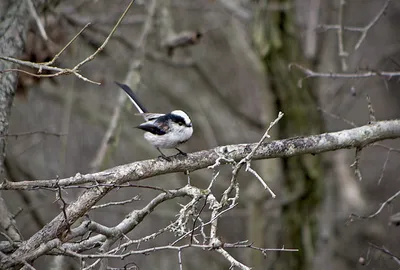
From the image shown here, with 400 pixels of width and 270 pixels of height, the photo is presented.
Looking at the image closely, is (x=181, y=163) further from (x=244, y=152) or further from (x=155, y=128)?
(x=155, y=128)

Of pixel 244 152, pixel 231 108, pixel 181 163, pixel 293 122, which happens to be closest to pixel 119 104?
pixel 181 163

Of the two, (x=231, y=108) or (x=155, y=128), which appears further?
(x=231, y=108)

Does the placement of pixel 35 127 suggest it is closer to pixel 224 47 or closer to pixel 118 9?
pixel 118 9

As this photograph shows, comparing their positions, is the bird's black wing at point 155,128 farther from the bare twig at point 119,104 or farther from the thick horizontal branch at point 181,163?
the bare twig at point 119,104

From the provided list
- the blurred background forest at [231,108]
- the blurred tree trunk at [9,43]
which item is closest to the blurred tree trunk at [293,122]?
the blurred background forest at [231,108]

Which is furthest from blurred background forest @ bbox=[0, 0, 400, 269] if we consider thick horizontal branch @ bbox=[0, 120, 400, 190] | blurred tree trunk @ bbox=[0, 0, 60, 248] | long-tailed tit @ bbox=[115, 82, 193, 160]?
long-tailed tit @ bbox=[115, 82, 193, 160]

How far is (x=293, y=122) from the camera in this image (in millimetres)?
6879

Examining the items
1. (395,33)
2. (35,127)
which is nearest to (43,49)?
(35,127)

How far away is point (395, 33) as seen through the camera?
35.0 ft

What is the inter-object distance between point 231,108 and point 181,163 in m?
4.73

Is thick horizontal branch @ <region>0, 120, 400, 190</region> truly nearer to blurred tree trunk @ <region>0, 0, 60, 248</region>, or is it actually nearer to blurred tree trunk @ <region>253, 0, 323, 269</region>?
blurred tree trunk @ <region>0, 0, 60, 248</region>

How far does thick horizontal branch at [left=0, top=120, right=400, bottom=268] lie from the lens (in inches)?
120

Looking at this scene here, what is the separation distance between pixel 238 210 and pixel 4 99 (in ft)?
17.3

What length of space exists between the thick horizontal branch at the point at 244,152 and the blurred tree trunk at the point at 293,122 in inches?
117
